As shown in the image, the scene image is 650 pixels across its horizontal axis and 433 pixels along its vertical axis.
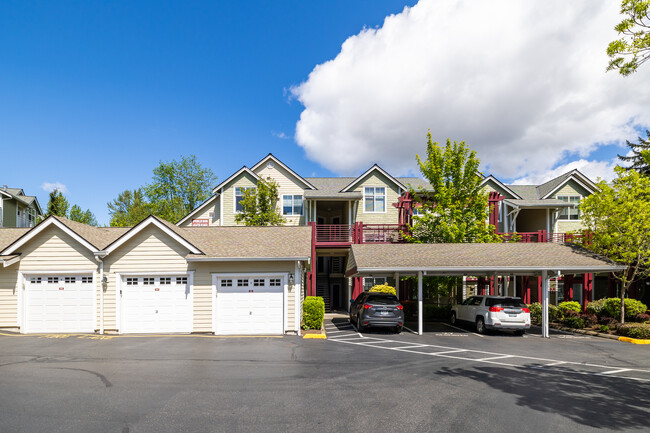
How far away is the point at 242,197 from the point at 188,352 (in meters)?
18.2

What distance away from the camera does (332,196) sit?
28234 mm

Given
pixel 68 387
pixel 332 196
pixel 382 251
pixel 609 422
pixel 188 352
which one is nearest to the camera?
pixel 609 422

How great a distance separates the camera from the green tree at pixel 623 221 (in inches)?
727

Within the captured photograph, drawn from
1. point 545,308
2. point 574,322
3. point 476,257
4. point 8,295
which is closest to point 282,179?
point 476,257

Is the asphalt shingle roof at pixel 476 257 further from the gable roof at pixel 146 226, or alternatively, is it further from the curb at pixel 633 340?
the gable roof at pixel 146 226

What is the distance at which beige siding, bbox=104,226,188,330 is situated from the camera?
1712cm

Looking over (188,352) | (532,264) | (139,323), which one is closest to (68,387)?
(188,352)

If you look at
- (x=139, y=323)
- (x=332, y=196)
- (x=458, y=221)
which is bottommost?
(x=139, y=323)

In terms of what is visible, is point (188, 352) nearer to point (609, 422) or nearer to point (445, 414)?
point (445, 414)

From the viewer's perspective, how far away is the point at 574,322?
20.2m

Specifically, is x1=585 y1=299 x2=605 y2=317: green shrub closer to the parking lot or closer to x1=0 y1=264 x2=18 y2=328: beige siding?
the parking lot

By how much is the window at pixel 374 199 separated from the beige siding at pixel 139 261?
54.5ft

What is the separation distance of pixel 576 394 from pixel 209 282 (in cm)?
1348

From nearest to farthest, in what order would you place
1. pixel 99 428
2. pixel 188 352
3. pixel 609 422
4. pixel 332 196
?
pixel 99 428
pixel 609 422
pixel 188 352
pixel 332 196
